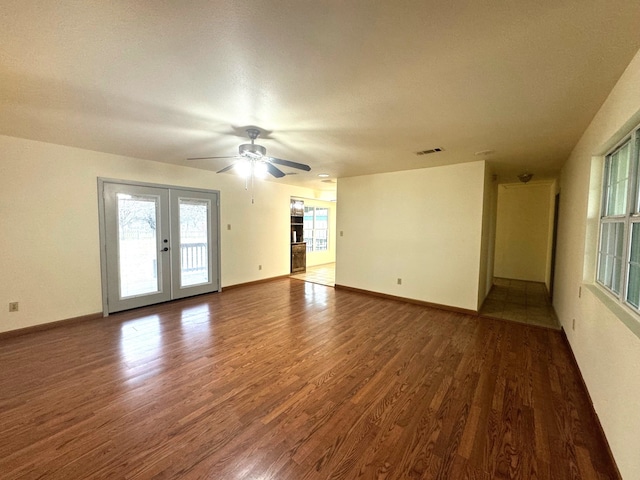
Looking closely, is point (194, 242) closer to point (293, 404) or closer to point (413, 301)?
point (293, 404)

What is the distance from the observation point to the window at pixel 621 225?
1.70m

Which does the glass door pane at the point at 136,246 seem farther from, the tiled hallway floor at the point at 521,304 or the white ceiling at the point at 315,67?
the tiled hallway floor at the point at 521,304

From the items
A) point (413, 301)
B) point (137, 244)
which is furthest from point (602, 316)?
point (137, 244)

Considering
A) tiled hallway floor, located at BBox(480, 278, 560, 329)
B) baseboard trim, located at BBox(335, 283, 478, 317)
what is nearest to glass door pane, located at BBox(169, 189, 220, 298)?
baseboard trim, located at BBox(335, 283, 478, 317)

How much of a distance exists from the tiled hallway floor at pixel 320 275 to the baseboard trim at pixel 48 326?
4.05m

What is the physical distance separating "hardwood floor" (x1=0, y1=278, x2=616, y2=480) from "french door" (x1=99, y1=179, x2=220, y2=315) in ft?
3.07

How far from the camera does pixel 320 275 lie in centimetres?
718

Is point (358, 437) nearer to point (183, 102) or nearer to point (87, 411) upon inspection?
point (87, 411)

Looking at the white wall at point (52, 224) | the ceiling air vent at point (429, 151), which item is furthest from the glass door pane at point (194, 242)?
the ceiling air vent at point (429, 151)

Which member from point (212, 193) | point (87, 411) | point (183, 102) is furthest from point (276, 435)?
point (212, 193)

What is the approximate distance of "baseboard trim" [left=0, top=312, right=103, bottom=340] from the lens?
3.22m

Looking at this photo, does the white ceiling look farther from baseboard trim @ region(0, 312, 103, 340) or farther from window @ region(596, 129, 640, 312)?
baseboard trim @ region(0, 312, 103, 340)

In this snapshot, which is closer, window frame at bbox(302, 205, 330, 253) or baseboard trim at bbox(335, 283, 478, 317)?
baseboard trim at bbox(335, 283, 478, 317)

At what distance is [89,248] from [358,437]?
4.29m
